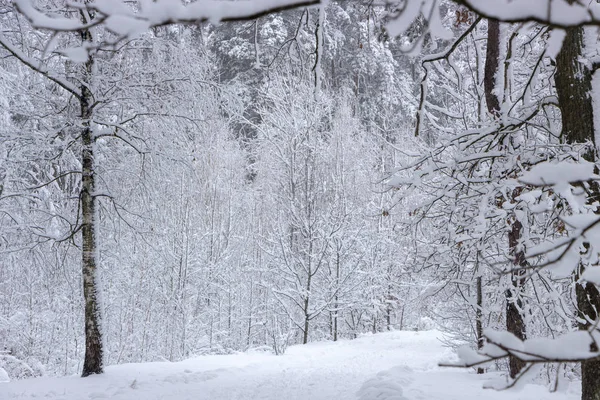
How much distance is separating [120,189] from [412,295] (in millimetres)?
14630

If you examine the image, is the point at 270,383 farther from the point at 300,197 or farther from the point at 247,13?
the point at 247,13

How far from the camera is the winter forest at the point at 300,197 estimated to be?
1435mm

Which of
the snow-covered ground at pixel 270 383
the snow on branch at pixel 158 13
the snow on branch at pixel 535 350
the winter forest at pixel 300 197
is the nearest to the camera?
the snow on branch at pixel 535 350

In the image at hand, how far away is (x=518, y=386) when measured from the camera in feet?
3.50

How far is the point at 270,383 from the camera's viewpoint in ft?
24.6

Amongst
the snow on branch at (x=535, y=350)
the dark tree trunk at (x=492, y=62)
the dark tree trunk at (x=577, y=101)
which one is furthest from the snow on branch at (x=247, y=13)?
the dark tree trunk at (x=492, y=62)

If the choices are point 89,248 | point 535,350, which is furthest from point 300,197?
point 535,350

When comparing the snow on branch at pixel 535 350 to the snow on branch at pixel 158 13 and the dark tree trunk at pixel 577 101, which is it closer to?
the snow on branch at pixel 158 13

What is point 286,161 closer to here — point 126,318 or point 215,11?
point 126,318

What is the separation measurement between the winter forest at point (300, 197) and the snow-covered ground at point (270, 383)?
78mm

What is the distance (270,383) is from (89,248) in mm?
3636

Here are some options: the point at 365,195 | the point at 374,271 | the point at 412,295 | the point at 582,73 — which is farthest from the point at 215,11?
the point at 412,295

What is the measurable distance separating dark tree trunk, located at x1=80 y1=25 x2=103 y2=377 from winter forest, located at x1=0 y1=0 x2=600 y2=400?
0.03 metres

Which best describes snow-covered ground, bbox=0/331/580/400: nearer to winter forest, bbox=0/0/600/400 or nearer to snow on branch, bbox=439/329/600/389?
winter forest, bbox=0/0/600/400
